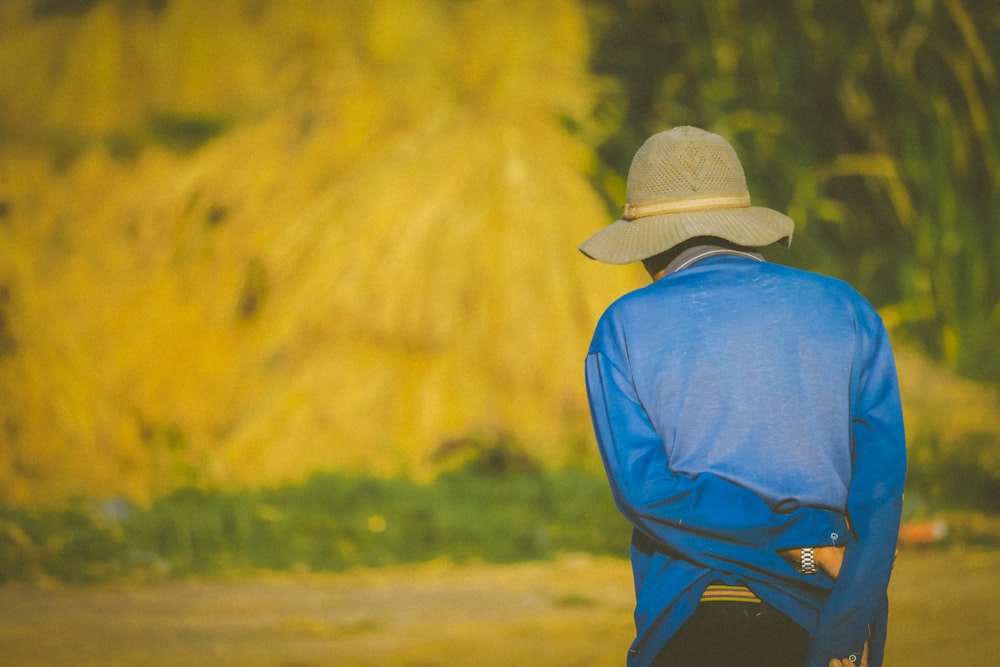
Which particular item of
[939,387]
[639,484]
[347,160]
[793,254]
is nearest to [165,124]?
[347,160]

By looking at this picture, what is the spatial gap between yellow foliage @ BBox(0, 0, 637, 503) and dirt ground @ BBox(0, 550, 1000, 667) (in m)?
1.47

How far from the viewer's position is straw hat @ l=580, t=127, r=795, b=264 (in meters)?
2.32

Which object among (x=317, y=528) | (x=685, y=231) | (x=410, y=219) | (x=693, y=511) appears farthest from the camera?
(x=410, y=219)

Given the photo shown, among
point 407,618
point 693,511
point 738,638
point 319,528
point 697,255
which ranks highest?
point 697,255

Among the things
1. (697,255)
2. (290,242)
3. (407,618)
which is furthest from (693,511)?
Answer: (290,242)

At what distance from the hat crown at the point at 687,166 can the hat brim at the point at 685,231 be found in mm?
40

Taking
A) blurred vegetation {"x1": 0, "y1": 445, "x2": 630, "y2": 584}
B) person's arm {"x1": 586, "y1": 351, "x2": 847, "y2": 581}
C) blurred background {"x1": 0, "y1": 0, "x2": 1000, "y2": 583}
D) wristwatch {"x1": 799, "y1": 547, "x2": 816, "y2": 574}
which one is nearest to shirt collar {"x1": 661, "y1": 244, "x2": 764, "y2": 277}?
person's arm {"x1": 586, "y1": 351, "x2": 847, "y2": 581}

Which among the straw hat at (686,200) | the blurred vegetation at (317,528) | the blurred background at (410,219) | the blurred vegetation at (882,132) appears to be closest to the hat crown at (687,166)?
the straw hat at (686,200)

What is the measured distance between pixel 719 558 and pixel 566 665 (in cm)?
281

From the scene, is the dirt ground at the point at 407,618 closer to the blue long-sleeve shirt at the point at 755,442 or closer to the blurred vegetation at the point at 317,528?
the blurred vegetation at the point at 317,528

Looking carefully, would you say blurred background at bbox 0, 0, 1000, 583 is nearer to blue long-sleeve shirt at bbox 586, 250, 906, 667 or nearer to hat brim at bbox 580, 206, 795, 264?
hat brim at bbox 580, 206, 795, 264

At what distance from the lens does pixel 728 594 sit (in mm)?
2156

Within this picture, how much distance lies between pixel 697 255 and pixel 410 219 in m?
5.74

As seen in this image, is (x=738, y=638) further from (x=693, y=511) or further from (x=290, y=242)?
(x=290, y=242)
